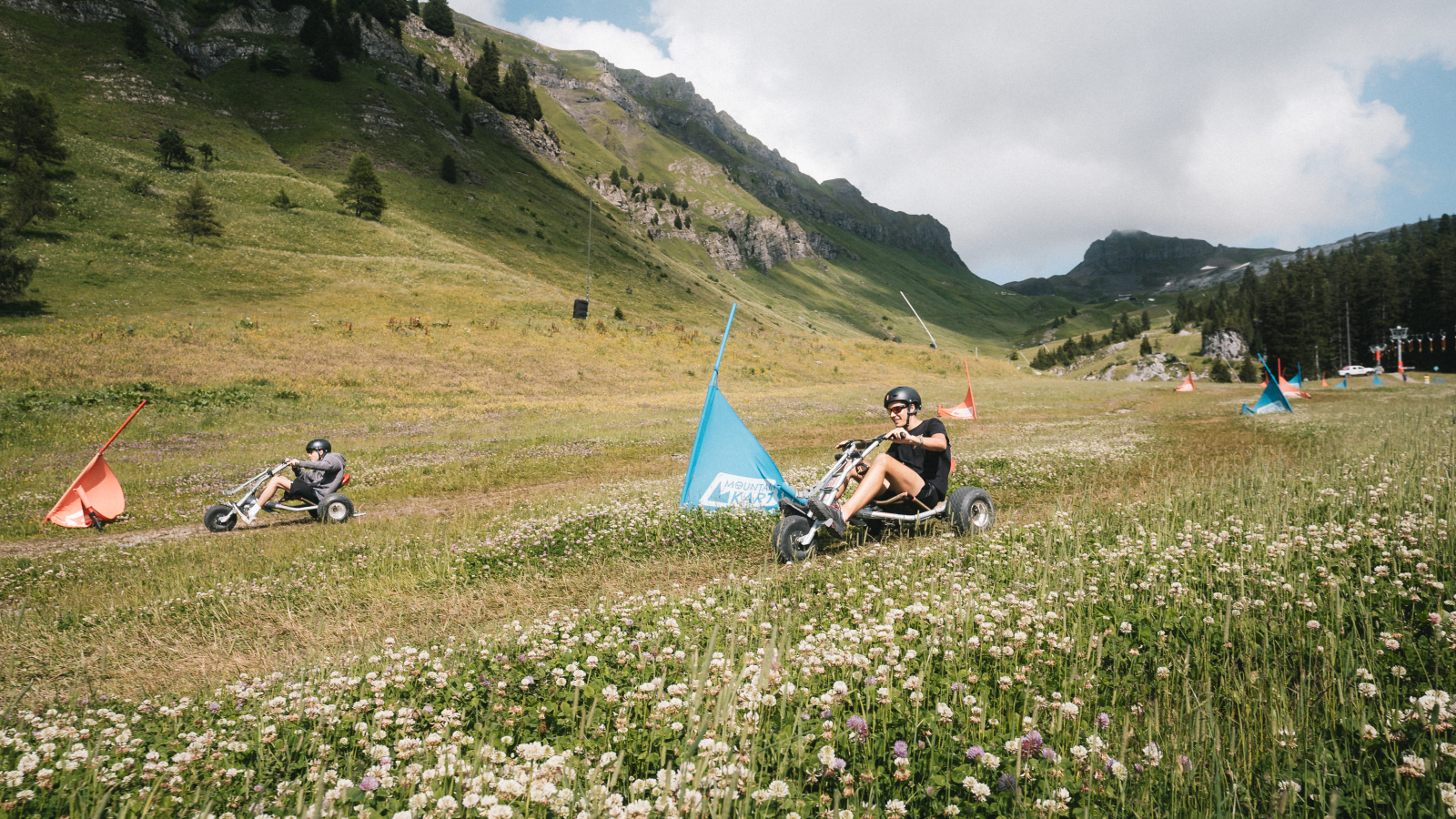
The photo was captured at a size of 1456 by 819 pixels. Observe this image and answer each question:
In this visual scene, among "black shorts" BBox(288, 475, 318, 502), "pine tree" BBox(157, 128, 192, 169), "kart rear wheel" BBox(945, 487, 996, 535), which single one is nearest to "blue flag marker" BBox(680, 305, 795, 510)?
"kart rear wheel" BBox(945, 487, 996, 535)

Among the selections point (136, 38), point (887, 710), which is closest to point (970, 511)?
point (887, 710)

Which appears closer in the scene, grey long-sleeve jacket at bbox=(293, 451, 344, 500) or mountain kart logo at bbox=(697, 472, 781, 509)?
mountain kart logo at bbox=(697, 472, 781, 509)

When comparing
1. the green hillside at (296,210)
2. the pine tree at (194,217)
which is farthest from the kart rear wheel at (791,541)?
the pine tree at (194,217)

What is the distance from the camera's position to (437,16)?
600 ft

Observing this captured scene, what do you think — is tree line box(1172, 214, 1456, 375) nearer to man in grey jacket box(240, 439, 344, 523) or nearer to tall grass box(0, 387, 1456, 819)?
tall grass box(0, 387, 1456, 819)

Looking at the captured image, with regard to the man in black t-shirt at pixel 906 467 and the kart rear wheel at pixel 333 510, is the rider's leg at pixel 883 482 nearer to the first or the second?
the man in black t-shirt at pixel 906 467

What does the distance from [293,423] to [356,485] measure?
16.9 meters

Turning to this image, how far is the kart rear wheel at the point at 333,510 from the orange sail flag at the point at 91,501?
174 inches

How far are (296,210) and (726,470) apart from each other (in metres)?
85.9

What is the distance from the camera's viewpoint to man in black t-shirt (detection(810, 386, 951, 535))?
30.0ft

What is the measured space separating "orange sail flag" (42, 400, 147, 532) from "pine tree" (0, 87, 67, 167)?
70.9 m

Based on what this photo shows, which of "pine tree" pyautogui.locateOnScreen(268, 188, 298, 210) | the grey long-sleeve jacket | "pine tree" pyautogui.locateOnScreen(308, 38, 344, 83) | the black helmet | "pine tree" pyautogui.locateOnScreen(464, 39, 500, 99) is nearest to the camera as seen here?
the black helmet

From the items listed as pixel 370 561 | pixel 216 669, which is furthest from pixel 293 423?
pixel 216 669

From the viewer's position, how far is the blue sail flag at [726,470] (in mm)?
10906
